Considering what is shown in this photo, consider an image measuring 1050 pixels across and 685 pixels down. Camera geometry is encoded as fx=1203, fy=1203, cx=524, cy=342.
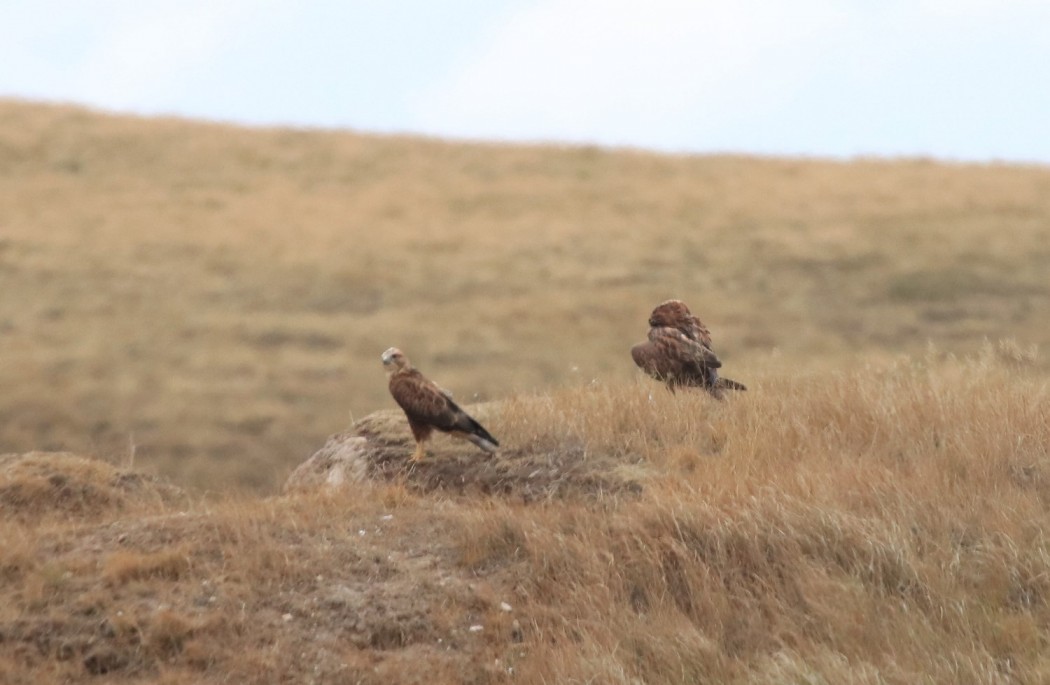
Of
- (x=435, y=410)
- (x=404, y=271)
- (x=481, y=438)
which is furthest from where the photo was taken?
(x=404, y=271)

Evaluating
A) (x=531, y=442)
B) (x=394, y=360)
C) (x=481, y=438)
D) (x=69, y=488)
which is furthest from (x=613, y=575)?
(x=69, y=488)

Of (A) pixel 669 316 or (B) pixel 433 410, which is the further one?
(A) pixel 669 316

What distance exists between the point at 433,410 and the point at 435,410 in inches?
0.5

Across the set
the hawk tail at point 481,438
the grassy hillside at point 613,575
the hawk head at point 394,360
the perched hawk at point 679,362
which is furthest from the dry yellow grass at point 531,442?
the hawk head at point 394,360

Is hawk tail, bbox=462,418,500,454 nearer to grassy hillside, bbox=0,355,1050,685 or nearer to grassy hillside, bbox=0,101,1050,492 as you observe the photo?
grassy hillside, bbox=0,355,1050,685

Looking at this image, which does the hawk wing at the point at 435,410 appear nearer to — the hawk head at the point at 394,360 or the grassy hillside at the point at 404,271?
the hawk head at the point at 394,360

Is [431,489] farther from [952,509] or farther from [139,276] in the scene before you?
[139,276]

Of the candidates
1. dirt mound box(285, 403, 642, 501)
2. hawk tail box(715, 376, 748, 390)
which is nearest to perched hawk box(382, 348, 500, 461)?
dirt mound box(285, 403, 642, 501)

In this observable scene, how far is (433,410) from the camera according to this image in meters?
7.11

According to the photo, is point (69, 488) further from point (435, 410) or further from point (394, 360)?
point (435, 410)

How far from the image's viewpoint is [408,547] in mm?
6102

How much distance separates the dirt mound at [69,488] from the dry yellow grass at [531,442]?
0.03 m

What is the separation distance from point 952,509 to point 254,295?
13.2m

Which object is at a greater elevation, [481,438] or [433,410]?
[433,410]
